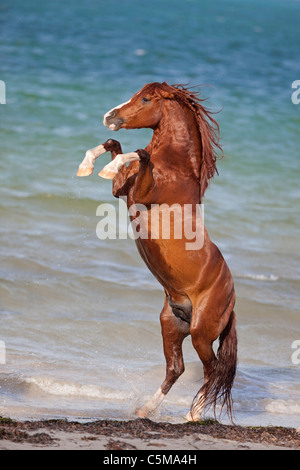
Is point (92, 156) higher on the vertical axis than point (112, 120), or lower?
lower

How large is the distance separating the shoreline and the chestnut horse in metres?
0.55

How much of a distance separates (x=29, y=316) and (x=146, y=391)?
Answer: 1.98m

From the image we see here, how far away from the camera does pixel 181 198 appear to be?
4.96 m

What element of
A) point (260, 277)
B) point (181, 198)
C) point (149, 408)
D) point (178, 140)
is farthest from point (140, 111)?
point (260, 277)

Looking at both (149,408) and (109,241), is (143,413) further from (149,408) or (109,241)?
(109,241)

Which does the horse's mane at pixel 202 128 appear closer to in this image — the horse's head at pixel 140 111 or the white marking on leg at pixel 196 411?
the horse's head at pixel 140 111

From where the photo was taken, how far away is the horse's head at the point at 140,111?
490 cm

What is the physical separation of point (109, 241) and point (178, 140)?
5.52 metres

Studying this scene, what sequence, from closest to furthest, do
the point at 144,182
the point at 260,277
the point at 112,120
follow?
1. the point at 144,182
2. the point at 112,120
3. the point at 260,277

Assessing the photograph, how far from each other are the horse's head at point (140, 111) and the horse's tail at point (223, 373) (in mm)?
1360

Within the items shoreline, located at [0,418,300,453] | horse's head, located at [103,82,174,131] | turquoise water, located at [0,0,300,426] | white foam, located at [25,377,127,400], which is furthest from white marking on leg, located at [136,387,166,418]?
horse's head, located at [103,82,174,131]

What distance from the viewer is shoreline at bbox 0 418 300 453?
398 centimetres

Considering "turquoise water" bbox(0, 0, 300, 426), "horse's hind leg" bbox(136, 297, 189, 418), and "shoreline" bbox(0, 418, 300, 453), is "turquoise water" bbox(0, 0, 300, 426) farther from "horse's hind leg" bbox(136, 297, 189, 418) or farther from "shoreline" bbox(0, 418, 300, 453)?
"shoreline" bbox(0, 418, 300, 453)

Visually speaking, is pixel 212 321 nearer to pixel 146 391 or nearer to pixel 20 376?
pixel 146 391
